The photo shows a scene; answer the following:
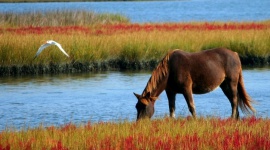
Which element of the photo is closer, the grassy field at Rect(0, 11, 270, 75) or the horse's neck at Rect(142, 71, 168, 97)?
the horse's neck at Rect(142, 71, 168, 97)

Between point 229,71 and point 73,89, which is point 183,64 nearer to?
point 229,71

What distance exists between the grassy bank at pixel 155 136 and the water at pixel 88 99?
1.68m

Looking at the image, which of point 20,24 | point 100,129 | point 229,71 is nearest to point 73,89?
point 229,71

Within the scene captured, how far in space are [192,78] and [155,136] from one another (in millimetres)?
2655

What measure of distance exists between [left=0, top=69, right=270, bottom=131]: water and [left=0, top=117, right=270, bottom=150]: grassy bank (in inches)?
66.0

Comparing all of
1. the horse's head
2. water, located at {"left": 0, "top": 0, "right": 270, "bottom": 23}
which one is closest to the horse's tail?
the horse's head

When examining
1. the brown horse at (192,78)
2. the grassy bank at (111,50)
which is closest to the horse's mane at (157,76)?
the brown horse at (192,78)

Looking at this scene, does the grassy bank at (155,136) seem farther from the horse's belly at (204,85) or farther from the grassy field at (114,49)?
the grassy field at (114,49)

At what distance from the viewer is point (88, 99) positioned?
1692 centimetres

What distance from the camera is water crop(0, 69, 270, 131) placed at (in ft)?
46.4

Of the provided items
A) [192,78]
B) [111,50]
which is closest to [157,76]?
[192,78]

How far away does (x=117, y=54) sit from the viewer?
73.6 feet

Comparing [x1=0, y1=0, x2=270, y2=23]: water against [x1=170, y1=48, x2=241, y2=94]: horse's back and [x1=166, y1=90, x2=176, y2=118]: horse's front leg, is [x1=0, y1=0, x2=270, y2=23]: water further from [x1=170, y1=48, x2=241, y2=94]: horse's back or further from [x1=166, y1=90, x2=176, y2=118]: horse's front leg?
[x1=166, y1=90, x2=176, y2=118]: horse's front leg

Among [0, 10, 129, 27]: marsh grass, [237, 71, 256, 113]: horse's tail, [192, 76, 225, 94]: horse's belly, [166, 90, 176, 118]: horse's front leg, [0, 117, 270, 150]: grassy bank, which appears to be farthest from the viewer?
[0, 10, 129, 27]: marsh grass
